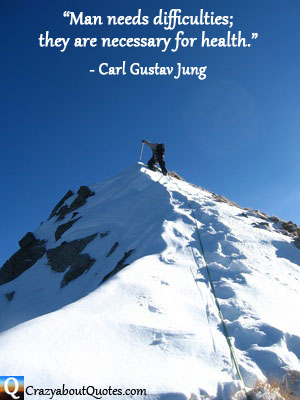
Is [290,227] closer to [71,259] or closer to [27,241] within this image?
[71,259]

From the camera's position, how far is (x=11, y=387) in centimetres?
378

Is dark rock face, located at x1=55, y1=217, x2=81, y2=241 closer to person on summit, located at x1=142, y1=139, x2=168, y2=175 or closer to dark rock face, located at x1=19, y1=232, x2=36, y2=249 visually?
dark rock face, located at x1=19, y1=232, x2=36, y2=249

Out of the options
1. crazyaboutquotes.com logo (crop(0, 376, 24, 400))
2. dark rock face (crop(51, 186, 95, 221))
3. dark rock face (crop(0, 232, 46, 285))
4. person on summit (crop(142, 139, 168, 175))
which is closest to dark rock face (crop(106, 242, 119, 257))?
dark rock face (crop(0, 232, 46, 285))

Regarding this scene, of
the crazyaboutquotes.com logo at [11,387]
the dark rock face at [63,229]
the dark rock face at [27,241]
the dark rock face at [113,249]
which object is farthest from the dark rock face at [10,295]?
the crazyaboutquotes.com logo at [11,387]

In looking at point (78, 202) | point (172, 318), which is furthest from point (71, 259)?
point (172, 318)

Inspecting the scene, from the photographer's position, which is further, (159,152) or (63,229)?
(159,152)

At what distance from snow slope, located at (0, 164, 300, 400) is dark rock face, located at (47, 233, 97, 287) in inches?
20.6

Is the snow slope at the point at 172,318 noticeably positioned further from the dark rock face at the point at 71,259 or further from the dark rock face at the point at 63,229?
the dark rock face at the point at 63,229

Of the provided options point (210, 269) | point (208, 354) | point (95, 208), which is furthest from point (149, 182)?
point (208, 354)

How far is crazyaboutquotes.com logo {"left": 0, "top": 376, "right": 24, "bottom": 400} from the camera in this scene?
3688 millimetres

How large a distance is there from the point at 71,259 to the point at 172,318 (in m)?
9.26

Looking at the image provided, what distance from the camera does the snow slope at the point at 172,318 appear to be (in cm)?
404

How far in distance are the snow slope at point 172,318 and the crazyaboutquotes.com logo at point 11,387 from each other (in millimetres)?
95

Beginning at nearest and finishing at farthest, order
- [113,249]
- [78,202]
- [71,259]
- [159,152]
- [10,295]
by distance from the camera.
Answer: [113,249] → [71,259] → [10,295] → [159,152] → [78,202]
